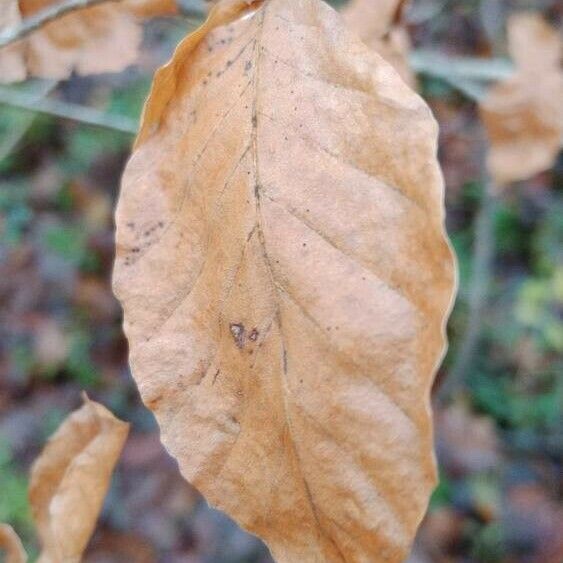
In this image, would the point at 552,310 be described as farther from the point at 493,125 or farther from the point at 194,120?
the point at 194,120

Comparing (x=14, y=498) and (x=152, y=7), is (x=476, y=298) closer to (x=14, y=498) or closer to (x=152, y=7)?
(x=14, y=498)

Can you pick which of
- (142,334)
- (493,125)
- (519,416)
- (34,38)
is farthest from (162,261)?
(519,416)

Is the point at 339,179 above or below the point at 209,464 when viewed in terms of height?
above

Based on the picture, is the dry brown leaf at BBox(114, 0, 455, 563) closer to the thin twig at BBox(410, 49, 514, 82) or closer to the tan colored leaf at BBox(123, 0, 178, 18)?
the tan colored leaf at BBox(123, 0, 178, 18)

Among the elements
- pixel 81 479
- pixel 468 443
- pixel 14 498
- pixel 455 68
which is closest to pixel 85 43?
pixel 81 479

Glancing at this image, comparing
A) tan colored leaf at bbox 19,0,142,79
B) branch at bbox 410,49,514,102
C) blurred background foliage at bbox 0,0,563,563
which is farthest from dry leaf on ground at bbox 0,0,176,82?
blurred background foliage at bbox 0,0,563,563

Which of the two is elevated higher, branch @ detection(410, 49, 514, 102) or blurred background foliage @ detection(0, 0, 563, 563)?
branch @ detection(410, 49, 514, 102)

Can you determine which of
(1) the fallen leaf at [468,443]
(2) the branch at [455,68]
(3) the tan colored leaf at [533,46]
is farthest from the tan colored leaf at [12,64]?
(1) the fallen leaf at [468,443]
